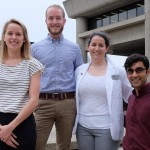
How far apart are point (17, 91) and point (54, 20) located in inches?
56.1

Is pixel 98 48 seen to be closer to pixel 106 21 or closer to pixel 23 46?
pixel 23 46

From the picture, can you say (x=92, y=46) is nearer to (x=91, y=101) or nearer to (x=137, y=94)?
(x=91, y=101)

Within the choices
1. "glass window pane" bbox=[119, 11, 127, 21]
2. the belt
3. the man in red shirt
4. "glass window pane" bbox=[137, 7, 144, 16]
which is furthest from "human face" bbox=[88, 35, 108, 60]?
"glass window pane" bbox=[119, 11, 127, 21]

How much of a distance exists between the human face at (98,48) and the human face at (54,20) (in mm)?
554

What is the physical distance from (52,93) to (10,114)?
1.22 m

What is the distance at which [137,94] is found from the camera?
3.58 meters

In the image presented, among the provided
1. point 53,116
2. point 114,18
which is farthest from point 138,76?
point 114,18

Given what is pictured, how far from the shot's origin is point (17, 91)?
3557mm

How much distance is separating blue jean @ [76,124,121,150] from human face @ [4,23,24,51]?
135 centimetres

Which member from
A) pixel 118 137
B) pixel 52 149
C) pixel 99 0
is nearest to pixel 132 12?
pixel 99 0

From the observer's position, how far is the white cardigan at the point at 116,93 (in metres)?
4.19

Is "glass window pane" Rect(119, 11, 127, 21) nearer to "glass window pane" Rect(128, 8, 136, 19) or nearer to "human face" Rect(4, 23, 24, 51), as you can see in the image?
"glass window pane" Rect(128, 8, 136, 19)

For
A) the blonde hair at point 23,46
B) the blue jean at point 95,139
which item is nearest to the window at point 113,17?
the blue jean at point 95,139

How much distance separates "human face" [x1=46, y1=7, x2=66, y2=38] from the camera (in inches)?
184
